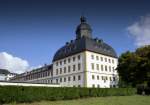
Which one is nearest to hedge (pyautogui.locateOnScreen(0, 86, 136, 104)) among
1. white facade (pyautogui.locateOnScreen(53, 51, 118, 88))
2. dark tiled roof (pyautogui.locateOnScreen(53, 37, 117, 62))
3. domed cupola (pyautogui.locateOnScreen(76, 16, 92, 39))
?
white facade (pyautogui.locateOnScreen(53, 51, 118, 88))

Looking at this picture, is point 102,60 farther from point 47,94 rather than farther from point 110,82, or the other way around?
point 47,94

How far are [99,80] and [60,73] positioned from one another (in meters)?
11.9

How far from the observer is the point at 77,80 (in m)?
56.8

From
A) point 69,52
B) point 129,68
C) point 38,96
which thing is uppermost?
point 69,52

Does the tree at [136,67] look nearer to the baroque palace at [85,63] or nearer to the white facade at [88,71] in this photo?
the white facade at [88,71]

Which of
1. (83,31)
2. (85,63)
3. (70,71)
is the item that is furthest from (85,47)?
(83,31)

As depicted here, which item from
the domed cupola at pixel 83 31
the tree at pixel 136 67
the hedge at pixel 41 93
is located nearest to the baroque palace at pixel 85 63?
the domed cupola at pixel 83 31

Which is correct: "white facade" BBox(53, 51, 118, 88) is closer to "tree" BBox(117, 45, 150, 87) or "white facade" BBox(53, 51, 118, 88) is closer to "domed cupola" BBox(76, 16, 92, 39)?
"tree" BBox(117, 45, 150, 87)

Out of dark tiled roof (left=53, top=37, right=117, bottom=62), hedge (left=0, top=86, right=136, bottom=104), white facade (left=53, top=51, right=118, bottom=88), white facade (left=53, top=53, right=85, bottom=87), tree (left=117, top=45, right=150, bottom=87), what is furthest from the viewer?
dark tiled roof (left=53, top=37, right=117, bottom=62)

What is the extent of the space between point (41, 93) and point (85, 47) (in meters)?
32.6

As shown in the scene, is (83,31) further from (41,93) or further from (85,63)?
(41,93)

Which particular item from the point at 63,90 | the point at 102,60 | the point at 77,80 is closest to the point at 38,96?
the point at 63,90

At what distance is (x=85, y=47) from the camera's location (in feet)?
183

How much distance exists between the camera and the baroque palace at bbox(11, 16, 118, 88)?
55.5 meters
